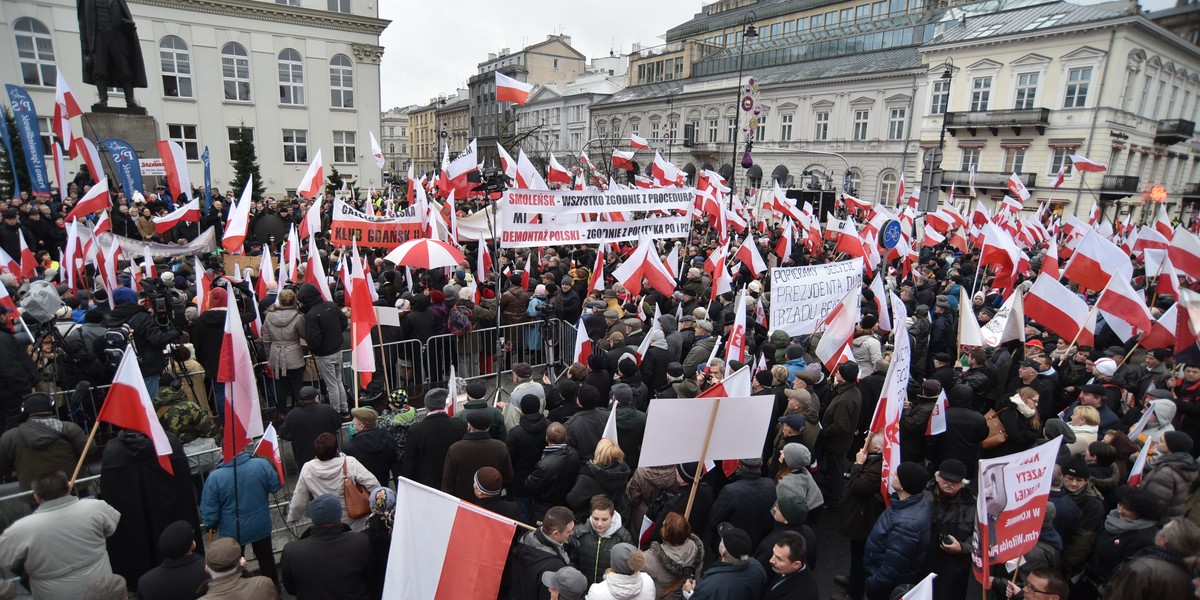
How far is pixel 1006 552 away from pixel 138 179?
63.5 feet

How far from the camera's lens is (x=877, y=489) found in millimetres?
5121

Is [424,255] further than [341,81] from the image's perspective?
No

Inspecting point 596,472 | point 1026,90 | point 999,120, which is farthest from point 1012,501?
point 1026,90

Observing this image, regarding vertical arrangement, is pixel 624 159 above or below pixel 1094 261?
above

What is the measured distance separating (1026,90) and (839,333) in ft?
135

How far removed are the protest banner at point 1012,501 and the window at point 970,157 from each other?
143 feet

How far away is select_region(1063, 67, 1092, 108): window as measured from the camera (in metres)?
36.3

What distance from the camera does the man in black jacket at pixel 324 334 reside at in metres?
7.56

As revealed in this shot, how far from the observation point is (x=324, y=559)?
3.88 m

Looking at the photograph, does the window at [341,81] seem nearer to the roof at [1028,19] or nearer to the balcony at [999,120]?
the roof at [1028,19]

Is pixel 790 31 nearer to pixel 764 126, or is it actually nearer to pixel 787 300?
pixel 764 126

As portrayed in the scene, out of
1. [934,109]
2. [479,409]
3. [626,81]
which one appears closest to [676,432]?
[479,409]

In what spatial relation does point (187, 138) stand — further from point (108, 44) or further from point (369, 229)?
point (369, 229)

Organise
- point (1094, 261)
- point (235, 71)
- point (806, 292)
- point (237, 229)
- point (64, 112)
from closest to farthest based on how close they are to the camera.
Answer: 1. point (806, 292)
2. point (1094, 261)
3. point (237, 229)
4. point (64, 112)
5. point (235, 71)
